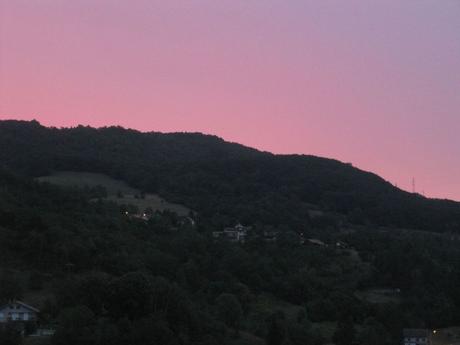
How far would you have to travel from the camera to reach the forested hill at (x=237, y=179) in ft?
244

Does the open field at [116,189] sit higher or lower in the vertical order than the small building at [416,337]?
higher

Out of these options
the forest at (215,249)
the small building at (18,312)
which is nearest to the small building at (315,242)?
the forest at (215,249)

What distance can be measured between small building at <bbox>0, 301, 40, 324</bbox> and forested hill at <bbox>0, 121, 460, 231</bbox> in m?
35.5

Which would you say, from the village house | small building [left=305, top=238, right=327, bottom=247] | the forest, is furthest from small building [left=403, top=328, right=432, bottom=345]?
the village house

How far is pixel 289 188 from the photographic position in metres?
81.6

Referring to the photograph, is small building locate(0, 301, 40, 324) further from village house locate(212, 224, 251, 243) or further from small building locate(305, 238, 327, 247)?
small building locate(305, 238, 327, 247)

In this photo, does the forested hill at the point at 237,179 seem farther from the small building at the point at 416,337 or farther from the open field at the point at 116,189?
the small building at the point at 416,337

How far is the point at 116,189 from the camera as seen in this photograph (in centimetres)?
7556

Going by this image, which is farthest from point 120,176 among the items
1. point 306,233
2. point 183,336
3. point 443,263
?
point 183,336

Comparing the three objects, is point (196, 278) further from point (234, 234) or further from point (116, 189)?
point (116, 189)

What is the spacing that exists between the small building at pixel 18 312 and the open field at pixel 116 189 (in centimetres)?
3146

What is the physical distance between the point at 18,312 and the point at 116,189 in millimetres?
42616

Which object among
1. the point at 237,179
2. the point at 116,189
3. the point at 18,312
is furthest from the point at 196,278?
the point at 237,179

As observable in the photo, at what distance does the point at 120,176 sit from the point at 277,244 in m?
25.1
